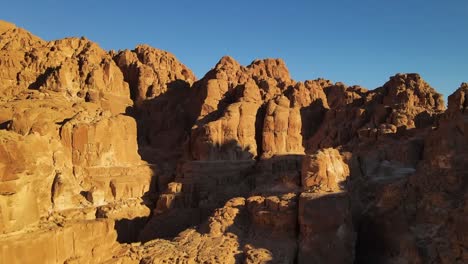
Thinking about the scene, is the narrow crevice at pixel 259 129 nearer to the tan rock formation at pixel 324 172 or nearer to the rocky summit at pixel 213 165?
the rocky summit at pixel 213 165

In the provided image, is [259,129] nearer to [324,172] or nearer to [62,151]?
[324,172]

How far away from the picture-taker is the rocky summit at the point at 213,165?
2334 centimetres

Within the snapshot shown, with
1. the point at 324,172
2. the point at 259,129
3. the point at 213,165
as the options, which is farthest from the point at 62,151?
the point at 324,172

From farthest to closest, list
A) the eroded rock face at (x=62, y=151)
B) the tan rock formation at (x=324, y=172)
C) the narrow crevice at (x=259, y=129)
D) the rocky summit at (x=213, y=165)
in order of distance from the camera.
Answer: the narrow crevice at (x=259, y=129) → the tan rock formation at (x=324, y=172) → the rocky summit at (x=213, y=165) → the eroded rock face at (x=62, y=151)

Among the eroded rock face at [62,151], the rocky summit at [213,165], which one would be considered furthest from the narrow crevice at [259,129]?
the eroded rock face at [62,151]

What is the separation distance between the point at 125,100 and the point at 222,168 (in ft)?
65.7

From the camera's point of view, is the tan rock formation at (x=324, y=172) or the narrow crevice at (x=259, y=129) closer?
the tan rock formation at (x=324, y=172)

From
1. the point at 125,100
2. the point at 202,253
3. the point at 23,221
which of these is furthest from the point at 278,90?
the point at 23,221

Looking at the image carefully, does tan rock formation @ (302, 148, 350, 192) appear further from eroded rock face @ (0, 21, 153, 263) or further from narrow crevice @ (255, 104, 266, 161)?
narrow crevice @ (255, 104, 266, 161)

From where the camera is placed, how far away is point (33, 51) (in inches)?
2067

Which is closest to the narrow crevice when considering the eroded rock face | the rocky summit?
the rocky summit

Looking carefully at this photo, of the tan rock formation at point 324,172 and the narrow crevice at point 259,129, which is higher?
the narrow crevice at point 259,129

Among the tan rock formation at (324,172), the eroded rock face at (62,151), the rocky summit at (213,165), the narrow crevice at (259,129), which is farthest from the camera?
the narrow crevice at (259,129)

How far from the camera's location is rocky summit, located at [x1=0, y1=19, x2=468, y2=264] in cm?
2334
